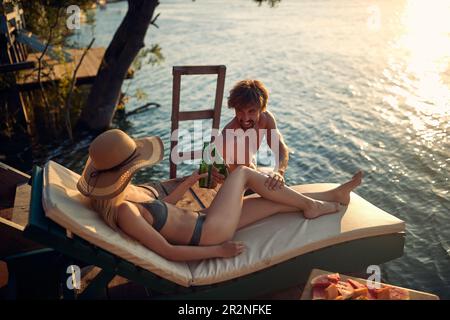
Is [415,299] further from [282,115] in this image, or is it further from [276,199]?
[282,115]

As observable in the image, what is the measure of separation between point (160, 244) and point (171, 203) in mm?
752

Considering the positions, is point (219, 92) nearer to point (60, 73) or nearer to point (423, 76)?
point (60, 73)

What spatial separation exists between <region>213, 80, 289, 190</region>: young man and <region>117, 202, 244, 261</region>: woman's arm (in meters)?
0.84

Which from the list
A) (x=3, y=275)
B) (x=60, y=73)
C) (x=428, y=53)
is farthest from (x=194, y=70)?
(x=428, y=53)

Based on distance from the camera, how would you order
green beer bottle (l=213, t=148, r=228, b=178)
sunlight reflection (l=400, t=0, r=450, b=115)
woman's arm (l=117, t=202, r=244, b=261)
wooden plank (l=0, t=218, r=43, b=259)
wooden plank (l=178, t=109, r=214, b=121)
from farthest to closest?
sunlight reflection (l=400, t=0, r=450, b=115) → wooden plank (l=178, t=109, r=214, b=121) → green beer bottle (l=213, t=148, r=228, b=178) → wooden plank (l=0, t=218, r=43, b=259) → woman's arm (l=117, t=202, r=244, b=261)

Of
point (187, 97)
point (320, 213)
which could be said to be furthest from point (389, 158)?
point (187, 97)

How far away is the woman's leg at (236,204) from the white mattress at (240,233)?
12 centimetres

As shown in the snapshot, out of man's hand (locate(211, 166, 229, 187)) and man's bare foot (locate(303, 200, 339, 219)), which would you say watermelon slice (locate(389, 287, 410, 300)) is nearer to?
man's bare foot (locate(303, 200, 339, 219))

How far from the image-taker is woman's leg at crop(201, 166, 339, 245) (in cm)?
402

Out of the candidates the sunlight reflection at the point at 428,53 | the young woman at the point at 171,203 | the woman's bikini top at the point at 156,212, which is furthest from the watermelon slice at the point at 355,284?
the sunlight reflection at the point at 428,53

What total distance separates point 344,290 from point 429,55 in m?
15.4

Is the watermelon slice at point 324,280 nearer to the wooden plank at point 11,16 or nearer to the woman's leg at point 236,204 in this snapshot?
the woman's leg at point 236,204

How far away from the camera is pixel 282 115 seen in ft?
41.6

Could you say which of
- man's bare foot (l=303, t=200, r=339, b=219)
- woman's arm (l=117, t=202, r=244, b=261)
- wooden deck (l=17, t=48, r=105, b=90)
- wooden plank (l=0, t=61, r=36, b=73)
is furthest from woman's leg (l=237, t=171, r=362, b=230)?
wooden deck (l=17, t=48, r=105, b=90)
